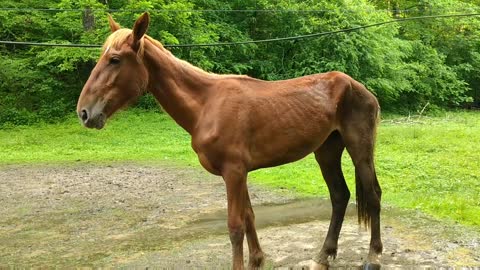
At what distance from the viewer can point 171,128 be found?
51.5 feet

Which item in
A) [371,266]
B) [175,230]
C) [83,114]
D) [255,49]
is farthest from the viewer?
[255,49]

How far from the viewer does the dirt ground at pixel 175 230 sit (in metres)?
4.60

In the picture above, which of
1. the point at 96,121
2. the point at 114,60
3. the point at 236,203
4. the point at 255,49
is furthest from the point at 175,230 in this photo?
the point at 255,49

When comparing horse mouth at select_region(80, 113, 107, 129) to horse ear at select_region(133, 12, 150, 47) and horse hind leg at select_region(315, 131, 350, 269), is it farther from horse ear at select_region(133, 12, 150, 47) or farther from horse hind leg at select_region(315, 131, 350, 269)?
horse hind leg at select_region(315, 131, 350, 269)

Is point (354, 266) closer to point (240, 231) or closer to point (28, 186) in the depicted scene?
point (240, 231)

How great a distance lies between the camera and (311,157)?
11.0m

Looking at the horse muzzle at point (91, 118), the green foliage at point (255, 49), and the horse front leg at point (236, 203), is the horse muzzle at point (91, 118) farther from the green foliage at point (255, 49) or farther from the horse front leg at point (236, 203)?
the green foliage at point (255, 49)

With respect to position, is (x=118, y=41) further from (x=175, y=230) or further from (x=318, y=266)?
(x=175, y=230)

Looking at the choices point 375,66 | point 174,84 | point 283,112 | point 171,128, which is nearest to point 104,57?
point 174,84

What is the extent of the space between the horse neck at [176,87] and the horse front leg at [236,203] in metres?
0.52

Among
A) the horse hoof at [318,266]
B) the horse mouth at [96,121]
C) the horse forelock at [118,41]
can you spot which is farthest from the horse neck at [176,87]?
the horse hoof at [318,266]

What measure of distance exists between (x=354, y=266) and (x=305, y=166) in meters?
5.55

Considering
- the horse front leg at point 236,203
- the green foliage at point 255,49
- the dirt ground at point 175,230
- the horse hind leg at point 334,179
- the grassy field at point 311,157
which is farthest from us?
the green foliage at point 255,49

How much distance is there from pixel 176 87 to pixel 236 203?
103 centimetres
